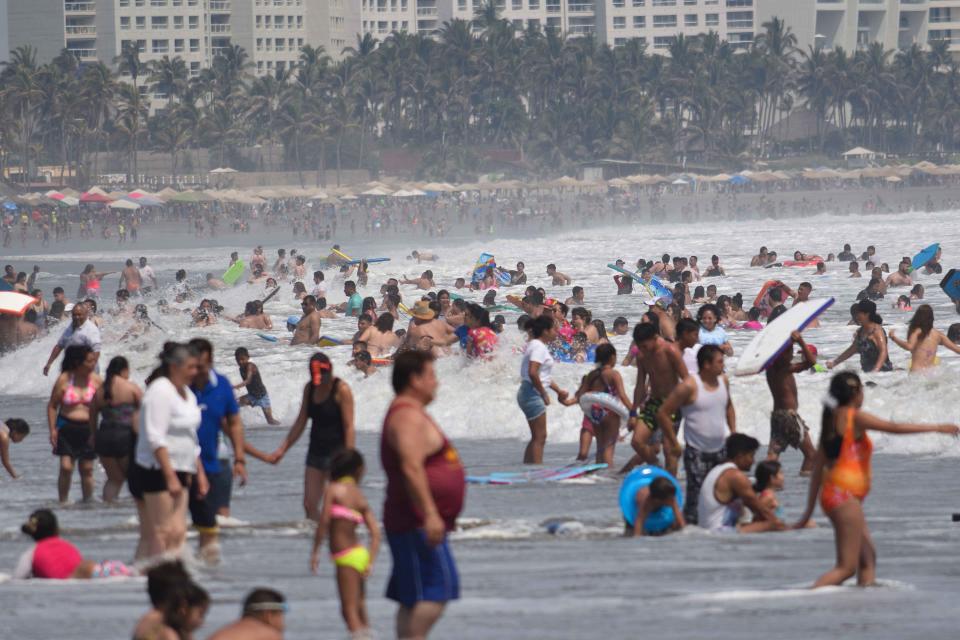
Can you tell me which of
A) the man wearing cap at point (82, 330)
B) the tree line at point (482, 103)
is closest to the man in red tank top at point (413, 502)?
the man wearing cap at point (82, 330)

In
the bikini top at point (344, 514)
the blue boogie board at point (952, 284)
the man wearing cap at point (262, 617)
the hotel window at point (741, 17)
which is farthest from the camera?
the hotel window at point (741, 17)

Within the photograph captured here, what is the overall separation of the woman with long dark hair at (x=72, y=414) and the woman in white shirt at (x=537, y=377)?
10.5ft

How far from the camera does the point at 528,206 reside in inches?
3297

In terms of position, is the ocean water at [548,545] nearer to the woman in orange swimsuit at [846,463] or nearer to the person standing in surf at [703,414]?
the woman in orange swimsuit at [846,463]

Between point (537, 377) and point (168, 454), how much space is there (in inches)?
179

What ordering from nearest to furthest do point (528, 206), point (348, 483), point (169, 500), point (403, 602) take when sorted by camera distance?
point (403, 602) < point (348, 483) < point (169, 500) < point (528, 206)

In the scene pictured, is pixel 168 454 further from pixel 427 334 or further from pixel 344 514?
pixel 427 334

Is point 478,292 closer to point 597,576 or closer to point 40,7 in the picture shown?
point 597,576

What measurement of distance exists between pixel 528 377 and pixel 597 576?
4.05 m

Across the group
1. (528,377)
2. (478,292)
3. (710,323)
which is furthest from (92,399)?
(478,292)

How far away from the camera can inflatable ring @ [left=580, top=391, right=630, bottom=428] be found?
11297 millimetres

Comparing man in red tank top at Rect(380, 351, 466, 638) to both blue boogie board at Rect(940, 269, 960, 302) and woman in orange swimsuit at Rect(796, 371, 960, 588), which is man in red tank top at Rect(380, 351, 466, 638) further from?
blue boogie board at Rect(940, 269, 960, 302)

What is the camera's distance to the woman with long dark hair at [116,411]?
31.1ft

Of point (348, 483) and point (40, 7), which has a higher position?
point (40, 7)
